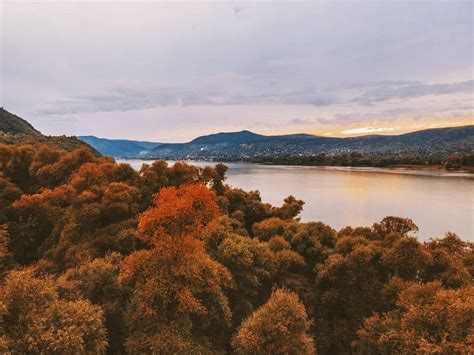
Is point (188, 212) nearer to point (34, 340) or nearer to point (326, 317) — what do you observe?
point (34, 340)

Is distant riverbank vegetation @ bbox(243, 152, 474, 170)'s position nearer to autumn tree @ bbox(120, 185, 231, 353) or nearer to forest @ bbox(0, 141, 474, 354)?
forest @ bbox(0, 141, 474, 354)

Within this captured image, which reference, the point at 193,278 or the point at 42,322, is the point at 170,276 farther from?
the point at 42,322

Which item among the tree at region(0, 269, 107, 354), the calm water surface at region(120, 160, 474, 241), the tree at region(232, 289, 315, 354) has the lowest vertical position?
the calm water surface at region(120, 160, 474, 241)

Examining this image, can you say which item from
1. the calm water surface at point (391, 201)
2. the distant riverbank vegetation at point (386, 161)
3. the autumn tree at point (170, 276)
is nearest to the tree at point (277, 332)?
the autumn tree at point (170, 276)

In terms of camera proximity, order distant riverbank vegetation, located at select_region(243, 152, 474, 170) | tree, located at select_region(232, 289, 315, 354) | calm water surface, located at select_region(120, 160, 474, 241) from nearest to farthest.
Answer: tree, located at select_region(232, 289, 315, 354), calm water surface, located at select_region(120, 160, 474, 241), distant riverbank vegetation, located at select_region(243, 152, 474, 170)

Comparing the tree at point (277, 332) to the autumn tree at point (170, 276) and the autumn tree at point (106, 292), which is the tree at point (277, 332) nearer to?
the autumn tree at point (170, 276)

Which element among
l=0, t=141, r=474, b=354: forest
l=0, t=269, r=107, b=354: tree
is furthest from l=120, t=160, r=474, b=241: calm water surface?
l=0, t=269, r=107, b=354: tree
